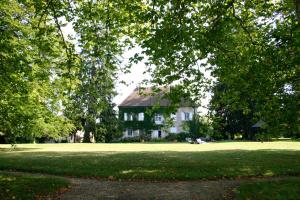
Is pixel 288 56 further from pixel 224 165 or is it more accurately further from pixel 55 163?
pixel 55 163

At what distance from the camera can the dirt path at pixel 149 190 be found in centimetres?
1182

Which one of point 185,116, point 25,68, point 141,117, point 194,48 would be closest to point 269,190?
point 194,48

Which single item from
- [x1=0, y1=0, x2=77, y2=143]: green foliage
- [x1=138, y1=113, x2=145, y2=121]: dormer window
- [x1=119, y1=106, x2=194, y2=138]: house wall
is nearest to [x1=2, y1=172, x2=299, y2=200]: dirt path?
[x1=0, y1=0, x2=77, y2=143]: green foliage

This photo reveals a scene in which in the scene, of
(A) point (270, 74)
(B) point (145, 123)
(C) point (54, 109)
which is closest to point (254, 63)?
(A) point (270, 74)

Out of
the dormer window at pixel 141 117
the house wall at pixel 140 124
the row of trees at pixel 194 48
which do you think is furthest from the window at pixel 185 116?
the row of trees at pixel 194 48

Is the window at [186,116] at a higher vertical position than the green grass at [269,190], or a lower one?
higher

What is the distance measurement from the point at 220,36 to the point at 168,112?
3.29m

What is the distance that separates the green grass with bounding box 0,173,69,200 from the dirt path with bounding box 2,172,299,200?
0.59 metres

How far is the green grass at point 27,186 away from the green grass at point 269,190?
6.32 metres

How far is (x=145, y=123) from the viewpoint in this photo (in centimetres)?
6725

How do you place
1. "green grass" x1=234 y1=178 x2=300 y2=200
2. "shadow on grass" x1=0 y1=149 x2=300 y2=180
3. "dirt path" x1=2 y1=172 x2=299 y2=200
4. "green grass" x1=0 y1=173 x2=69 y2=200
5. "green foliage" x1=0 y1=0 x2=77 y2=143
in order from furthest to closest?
"shadow on grass" x1=0 y1=149 x2=300 y2=180 < "green foliage" x1=0 y1=0 x2=77 y2=143 < "green grass" x1=0 y1=173 x2=69 y2=200 < "dirt path" x1=2 y1=172 x2=299 y2=200 < "green grass" x1=234 y1=178 x2=300 y2=200

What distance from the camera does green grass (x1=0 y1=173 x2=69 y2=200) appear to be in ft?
39.8

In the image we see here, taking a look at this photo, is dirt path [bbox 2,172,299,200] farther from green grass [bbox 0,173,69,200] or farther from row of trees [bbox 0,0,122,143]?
row of trees [bbox 0,0,122,143]

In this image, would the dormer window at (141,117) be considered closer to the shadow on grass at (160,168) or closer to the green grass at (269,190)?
the shadow on grass at (160,168)
